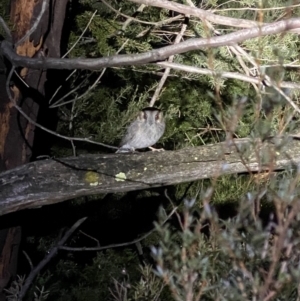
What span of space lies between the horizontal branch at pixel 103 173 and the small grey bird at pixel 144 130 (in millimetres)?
1150

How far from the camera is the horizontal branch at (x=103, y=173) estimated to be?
2.90 metres

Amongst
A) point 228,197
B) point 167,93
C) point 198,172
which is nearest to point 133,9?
point 167,93

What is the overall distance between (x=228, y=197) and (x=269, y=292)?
3.59 m

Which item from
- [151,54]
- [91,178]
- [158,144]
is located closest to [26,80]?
[91,178]

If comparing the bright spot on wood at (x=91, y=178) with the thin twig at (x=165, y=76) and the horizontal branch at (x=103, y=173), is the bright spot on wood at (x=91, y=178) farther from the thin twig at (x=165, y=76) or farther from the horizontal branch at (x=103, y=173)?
the thin twig at (x=165, y=76)

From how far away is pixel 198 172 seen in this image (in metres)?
3.07

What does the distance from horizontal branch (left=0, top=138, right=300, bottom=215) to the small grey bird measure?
3.77ft

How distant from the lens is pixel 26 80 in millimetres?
3225

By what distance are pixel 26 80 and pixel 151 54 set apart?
0.96 m

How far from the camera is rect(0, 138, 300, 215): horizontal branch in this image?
9.53ft

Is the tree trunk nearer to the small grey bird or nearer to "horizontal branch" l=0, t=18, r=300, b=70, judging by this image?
"horizontal branch" l=0, t=18, r=300, b=70

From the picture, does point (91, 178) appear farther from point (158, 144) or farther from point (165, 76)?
point (158, 144)

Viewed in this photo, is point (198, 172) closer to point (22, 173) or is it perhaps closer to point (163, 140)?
point (22, 173)

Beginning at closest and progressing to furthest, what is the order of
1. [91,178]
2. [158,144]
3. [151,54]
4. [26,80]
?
[151,54] < [91,178] < [26,80] < [158,144]
